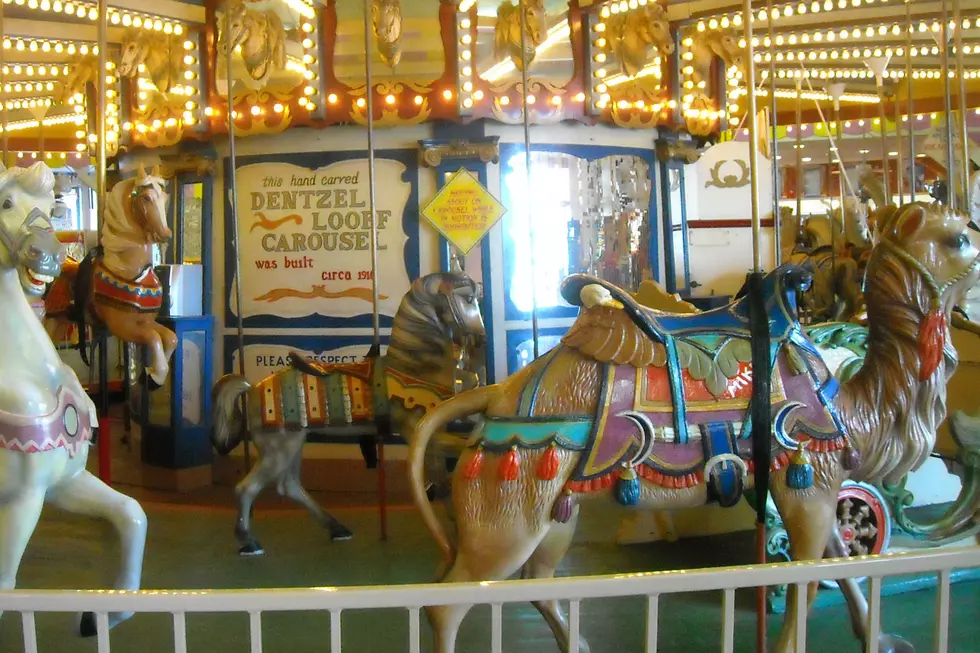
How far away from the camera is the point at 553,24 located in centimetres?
700

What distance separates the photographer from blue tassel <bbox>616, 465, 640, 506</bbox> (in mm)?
2209

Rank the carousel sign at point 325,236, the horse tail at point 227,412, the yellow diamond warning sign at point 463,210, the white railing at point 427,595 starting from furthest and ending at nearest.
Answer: the carousel sign at point 325,236 < the yellow diamond warning sign at point 463,210 < the horse tail at point 227,412 < the white railing at point 427,595

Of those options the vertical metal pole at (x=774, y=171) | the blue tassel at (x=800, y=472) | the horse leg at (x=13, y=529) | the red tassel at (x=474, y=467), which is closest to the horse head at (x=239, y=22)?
the vertical metal pole at (x=774, y=171)

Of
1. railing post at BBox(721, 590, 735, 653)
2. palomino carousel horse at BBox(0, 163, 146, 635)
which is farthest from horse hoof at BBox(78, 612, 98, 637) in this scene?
railing post at BBox(721, 590, 735, 653)

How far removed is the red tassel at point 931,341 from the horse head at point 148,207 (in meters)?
2.99

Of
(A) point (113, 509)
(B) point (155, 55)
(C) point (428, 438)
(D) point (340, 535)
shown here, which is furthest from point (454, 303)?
(B) point (155, 55)

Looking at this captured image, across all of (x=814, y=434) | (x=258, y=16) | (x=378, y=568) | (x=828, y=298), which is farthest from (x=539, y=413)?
(x=258, y=16)

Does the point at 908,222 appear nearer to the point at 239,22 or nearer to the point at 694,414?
the point at 694,414

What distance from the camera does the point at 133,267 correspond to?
3836 mm

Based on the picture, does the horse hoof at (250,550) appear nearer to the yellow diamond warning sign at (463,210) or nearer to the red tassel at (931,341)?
the yellow diamond warning sign at (463,210)

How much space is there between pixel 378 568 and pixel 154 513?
1.77m

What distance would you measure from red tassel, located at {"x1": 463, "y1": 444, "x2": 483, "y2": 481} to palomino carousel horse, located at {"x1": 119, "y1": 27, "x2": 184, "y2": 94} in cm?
488

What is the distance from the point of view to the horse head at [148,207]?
376 centimetres

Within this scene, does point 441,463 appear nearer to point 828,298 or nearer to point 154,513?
point 154,513
